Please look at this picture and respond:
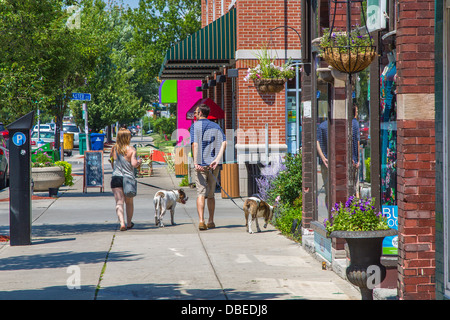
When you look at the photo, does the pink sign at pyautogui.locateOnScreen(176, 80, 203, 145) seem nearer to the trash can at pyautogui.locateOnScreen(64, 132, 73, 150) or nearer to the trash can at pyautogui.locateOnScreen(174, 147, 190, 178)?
the trash can at pyautogui.locateOnScreen(174, 147, 190, 178)

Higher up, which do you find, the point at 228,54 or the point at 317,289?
the point at 228,54

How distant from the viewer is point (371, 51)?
6.20 metres

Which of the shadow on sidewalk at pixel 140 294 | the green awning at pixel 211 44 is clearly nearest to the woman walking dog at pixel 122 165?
the shadow on sidewalk at pixel 140 294

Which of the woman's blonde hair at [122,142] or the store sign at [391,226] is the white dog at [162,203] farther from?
the store sign at [391,226]

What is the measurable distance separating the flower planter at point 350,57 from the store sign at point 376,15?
26.4 inches

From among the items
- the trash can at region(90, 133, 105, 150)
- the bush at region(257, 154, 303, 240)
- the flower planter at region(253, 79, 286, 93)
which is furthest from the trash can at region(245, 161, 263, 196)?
the trash can at region(90, 133, 105, 150)

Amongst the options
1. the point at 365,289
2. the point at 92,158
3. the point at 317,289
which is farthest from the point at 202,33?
the point at 365,289

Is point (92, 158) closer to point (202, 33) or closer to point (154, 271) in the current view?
point (202, 33)

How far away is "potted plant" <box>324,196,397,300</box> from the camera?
5605 millimetres

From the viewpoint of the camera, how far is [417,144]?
5.68 meters

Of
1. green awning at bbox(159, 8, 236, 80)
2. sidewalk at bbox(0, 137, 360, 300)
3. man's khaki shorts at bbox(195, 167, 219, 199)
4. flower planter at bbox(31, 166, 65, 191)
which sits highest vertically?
green awning at bbox(159, 8, 236, 80)

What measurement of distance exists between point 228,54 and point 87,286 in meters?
10.5

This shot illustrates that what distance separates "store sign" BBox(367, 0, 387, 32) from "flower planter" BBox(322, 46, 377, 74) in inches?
26.4

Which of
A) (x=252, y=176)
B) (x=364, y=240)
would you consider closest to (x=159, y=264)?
(x=364, y=240)
